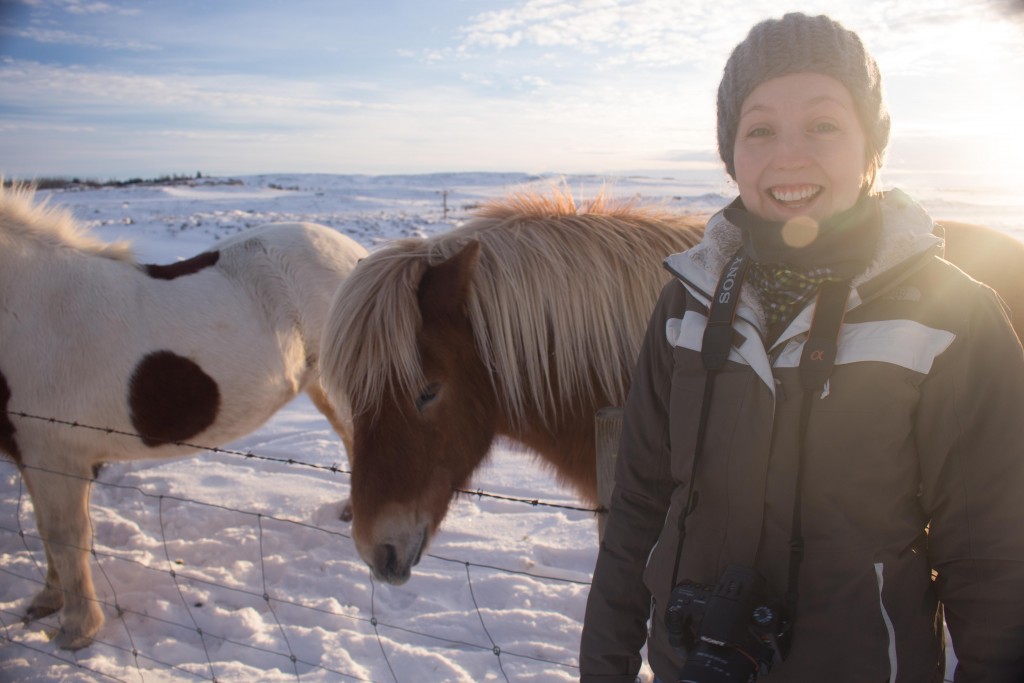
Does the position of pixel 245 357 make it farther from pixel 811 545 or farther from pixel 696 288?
pixel 811 545

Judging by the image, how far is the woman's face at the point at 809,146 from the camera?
1.20m

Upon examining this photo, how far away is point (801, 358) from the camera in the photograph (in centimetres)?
109

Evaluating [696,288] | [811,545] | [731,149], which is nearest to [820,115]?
[731,149]

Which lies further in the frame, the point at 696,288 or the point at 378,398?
the point at 378,398

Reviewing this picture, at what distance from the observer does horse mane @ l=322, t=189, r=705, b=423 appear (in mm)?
1900

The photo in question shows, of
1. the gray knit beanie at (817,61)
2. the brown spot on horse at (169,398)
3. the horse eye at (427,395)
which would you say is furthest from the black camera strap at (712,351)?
the brown spot on horse at (169,398)

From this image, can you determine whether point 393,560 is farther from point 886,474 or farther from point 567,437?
point 886,474

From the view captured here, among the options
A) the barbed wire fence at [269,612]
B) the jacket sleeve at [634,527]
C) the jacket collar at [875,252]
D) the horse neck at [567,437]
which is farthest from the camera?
the barbed wire fence at [269,612]

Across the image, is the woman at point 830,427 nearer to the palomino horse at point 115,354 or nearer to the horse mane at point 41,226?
the palomino horse at point 115,354

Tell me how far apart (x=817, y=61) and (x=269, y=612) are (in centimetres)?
327

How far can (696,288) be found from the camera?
130 cm

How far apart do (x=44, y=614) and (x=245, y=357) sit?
1634mm

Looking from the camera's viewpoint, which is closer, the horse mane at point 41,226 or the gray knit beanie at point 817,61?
the gray knit beanie at point 817,61

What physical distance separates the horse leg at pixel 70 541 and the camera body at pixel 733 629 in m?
3.22
